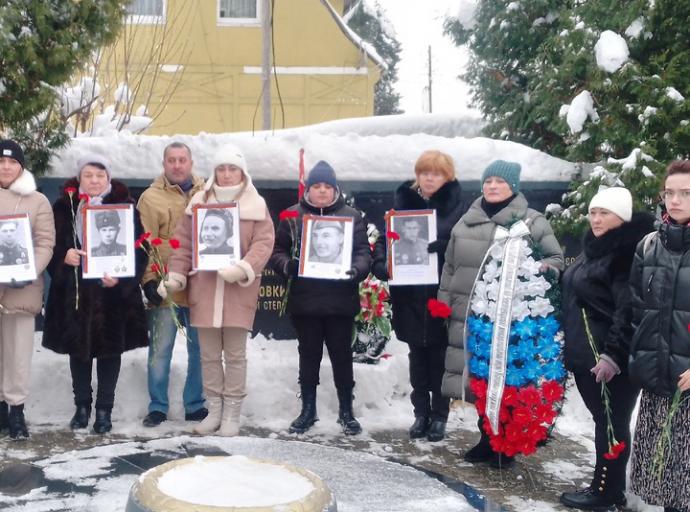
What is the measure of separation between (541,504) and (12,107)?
15.1 ft

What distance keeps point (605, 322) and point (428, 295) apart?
142 centimetres

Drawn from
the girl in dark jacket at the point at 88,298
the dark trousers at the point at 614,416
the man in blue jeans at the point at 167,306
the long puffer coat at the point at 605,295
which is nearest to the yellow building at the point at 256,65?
the man in blue jeans at the point at 167,306

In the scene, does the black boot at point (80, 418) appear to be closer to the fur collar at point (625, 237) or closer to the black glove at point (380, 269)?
the black glove at point (380, 269)

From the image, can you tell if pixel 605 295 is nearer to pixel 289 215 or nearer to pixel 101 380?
pixel 289 215

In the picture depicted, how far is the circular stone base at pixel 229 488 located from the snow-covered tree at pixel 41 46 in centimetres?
369

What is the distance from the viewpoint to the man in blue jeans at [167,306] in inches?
237

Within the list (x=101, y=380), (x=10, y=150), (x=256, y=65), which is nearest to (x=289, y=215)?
(x=101, y=380)

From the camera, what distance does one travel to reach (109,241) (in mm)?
5605

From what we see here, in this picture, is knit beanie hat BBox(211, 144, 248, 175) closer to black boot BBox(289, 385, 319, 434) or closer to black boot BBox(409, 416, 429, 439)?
black boot BBox(289, 385, 319, 434)

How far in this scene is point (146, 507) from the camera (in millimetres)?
3266

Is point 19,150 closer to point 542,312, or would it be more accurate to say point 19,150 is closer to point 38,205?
point 38,205

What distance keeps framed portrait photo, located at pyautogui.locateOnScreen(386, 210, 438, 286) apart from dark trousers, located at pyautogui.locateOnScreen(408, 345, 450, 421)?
0.48 metres

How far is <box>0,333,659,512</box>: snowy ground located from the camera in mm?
4879

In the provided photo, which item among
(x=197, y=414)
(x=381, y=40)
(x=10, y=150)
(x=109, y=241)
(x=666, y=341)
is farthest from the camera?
(x=381, y=40)
